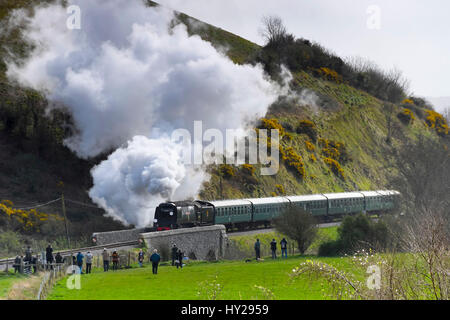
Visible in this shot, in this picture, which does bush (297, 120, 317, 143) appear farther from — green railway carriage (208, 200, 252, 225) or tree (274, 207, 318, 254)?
tree (274, 207, 318, 254)

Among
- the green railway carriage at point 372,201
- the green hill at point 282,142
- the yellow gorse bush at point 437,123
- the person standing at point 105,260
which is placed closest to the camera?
the person standing at point 105,260

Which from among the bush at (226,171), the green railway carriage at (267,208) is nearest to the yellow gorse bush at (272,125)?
the bush at (226,171)

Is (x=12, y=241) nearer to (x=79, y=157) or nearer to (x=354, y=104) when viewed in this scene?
(x=79, y=157)

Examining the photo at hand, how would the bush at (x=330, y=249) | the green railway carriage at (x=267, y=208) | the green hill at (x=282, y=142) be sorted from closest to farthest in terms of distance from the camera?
the bush at (x=330, y=249) < the green railway carriage at (x=267, y=208) < the green hill at (x=282, y=142)

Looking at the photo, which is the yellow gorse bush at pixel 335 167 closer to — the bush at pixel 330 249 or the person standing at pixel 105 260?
the bush at pixel 330 249

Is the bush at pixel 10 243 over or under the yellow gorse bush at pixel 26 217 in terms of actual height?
under

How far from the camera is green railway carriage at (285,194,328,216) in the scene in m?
53.8

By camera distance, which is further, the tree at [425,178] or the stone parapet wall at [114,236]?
the tree at [425,178]

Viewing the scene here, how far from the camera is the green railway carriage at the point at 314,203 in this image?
2120 inches

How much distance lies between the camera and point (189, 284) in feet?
72.6

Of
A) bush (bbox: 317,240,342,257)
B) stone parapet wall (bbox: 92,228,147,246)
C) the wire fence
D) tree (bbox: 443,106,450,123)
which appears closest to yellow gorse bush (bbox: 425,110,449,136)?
tree (bbox: 443,106,450,123)

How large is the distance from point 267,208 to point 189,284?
29.1 m
